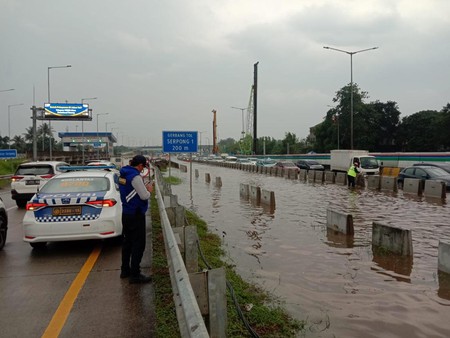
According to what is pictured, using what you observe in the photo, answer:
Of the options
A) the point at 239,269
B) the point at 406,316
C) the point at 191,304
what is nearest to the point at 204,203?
the point at 239,269

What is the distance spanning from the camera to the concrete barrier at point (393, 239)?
8062mm

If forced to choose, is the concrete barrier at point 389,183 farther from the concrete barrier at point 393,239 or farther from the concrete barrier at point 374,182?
the concrete barrier at point 393,239

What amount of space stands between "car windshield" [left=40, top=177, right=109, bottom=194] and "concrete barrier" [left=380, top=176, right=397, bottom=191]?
1711 centimetres

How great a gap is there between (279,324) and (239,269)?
274 cm

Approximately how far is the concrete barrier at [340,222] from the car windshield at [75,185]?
5.88 m

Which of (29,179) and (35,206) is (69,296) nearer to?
(35,206)

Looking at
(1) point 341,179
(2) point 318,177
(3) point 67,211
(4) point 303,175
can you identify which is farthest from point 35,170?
(4) point 303,175

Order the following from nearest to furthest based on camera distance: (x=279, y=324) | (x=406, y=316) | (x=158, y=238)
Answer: (x=279, y=324) → (x=406, y=316) → (x=158, y=238)

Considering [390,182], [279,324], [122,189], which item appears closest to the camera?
→ [279,324]

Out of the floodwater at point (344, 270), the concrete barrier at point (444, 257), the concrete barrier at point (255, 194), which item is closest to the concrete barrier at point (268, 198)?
the concrete barrier at point (255, 194)

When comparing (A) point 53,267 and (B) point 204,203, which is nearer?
(A) point 53,267

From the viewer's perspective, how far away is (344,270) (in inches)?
287

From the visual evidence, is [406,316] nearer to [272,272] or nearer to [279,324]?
[279,324]

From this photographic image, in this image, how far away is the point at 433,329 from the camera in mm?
4910
